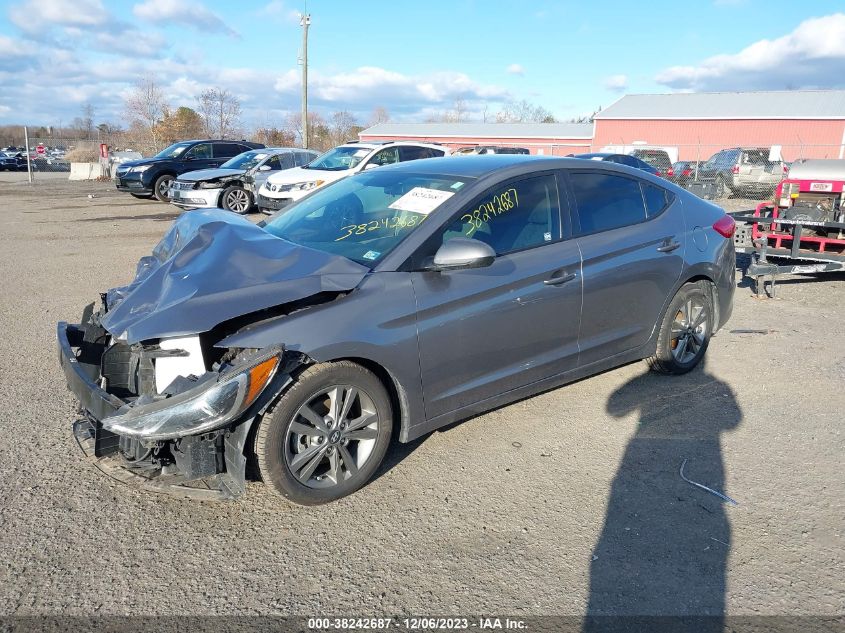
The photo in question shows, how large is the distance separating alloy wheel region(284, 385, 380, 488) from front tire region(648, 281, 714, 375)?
2.62m

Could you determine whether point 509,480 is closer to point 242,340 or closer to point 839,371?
point 242,340

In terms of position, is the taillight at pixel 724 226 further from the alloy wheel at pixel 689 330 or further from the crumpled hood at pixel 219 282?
the crumpled hood at pixel 219 282

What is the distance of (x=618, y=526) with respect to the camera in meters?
3.22

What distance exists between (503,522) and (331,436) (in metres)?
0.97

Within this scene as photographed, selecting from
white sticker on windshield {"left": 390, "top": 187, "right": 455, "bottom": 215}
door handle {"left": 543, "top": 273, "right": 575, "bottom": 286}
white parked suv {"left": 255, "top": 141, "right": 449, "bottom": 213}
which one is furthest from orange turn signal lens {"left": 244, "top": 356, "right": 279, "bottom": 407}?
white parked suv {"left": 255, "top": 141, "right": 449, "bottom": 213}

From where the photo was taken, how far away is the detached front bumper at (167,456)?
2.98 m

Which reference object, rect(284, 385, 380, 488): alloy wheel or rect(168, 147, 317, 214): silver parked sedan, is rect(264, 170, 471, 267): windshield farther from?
rect(168, 147, 317, 214): silver parked sedan

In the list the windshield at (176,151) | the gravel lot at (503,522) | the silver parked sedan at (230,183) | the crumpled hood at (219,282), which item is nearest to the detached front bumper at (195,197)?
the silver parked sedan at (230,183)

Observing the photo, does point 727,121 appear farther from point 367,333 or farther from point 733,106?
point 367,333

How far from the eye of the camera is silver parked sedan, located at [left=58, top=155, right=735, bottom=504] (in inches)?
118

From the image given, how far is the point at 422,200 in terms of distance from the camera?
3.88 metres

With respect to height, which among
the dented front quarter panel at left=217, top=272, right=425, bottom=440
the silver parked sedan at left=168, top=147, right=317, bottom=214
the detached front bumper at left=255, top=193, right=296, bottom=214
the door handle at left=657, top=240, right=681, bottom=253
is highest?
the silver parked sedan at left=168, top=147, right=317, bottom=214

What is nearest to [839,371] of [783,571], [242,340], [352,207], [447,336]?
[783,571]

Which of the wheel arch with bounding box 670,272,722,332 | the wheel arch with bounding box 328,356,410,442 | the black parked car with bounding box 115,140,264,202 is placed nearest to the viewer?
the wheel arch with bounding box 328,356,410,442
